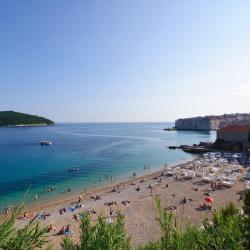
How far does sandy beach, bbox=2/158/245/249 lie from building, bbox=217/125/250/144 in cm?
2658

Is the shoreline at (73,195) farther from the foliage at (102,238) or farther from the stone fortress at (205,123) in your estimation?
the stone fortress at (205,123)

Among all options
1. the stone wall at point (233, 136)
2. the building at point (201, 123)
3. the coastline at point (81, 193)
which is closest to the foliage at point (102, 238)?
the coastline at point (81, 193)

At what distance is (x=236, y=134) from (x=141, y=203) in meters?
43.0

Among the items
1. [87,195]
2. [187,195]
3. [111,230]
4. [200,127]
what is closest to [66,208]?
[87,195]

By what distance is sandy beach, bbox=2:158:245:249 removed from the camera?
23156mm

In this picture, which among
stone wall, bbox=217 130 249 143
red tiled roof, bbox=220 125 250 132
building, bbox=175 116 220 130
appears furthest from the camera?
building, bbox=175 116 220 130

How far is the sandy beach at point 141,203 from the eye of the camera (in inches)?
912

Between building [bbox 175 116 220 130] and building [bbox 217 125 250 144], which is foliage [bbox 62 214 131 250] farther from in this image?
building [bbox 175 116 220 130]

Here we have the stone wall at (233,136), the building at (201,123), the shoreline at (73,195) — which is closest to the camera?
the shoreline at (73,195)

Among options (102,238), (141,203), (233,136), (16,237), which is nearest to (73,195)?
(141,203)

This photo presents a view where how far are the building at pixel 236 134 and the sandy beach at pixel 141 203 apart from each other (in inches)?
1046

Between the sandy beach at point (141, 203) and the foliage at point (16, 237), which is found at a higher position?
the foliage at point (16, 237)

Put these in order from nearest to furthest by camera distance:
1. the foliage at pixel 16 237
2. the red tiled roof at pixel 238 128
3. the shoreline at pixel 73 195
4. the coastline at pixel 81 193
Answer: the foliage at pixel 16 237, the shoreline at pixel 73 195, the coastline at pixel 81 193, the red tiled roof at pixel 238 128

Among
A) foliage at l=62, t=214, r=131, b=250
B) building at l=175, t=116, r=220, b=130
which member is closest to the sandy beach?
foliage at l=62, t=214, r=131, b=250
